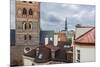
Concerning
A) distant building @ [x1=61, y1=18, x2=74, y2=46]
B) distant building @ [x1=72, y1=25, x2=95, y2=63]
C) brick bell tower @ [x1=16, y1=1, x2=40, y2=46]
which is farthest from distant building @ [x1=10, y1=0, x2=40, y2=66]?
distant building @ [x1=72, y1=25, x2=95, y2=63]

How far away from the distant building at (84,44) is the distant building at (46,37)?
0.29 m

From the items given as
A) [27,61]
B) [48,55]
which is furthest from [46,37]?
[27,61]

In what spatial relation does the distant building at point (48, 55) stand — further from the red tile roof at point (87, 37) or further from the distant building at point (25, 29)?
the red tile roof at point (87, 37)

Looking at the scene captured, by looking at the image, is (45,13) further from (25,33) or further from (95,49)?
(95,49)

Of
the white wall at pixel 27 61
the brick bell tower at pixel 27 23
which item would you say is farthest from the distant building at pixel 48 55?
the brick bell tower at pixel 27 23

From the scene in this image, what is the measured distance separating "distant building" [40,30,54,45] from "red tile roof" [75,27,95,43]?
319 mm

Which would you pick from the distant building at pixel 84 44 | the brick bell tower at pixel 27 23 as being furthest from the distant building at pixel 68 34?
the brick bell tower at pixel 27 23

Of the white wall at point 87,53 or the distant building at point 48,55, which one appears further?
the white wall at point 87,53

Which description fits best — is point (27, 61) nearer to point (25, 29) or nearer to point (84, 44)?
point (25, 29)

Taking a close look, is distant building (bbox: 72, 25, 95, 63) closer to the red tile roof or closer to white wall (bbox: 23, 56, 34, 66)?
the red tile roof

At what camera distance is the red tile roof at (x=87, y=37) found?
6.76 ft

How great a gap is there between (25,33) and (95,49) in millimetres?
916

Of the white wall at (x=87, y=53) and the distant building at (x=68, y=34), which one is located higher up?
the distant building at (x=68, y=34)

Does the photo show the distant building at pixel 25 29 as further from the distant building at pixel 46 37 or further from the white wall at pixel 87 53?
the white wall at pixel 87 53
